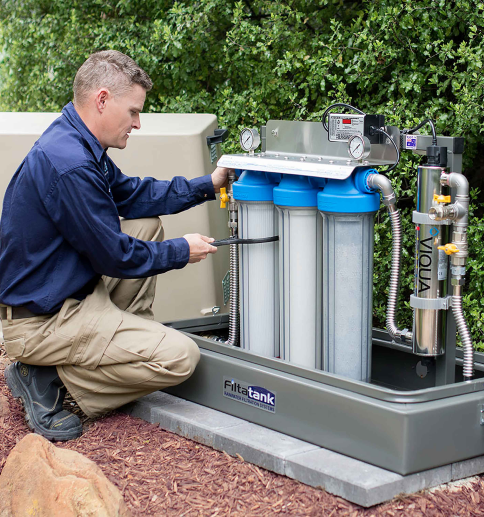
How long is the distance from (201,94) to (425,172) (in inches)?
117

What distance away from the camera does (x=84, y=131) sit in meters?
3.16

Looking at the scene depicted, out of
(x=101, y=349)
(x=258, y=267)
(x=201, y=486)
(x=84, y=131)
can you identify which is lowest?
(x=201, y=486)

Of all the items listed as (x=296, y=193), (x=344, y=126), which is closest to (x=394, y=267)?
(x=296, y=193)

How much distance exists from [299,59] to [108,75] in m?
1.88

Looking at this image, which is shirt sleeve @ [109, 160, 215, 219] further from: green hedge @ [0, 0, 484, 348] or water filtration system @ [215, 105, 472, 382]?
green hedge @ [0, 0, 484, 348]

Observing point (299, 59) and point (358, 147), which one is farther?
point (299, 59)

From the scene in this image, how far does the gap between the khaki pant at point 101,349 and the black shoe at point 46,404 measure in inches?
2.5

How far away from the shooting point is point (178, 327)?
3.77 metres

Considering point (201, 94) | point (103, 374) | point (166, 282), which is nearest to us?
point (103, 374)

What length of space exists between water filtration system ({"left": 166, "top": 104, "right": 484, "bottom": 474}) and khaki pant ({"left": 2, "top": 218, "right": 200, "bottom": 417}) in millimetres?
220

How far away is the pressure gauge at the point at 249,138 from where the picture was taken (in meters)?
3.40

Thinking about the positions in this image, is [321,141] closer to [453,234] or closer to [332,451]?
[453,234]

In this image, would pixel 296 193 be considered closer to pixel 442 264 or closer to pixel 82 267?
pixel 442 264

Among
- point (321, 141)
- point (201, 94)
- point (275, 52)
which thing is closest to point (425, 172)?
point (321, 141)
